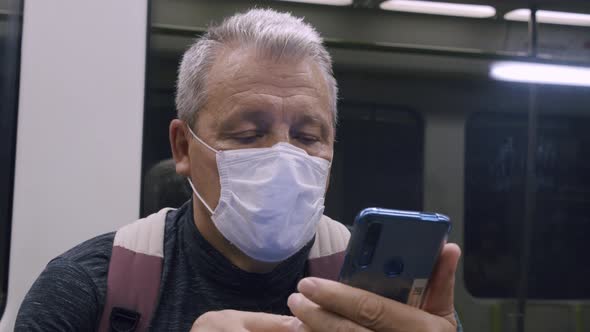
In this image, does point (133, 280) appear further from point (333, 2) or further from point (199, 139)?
point (333, 2)

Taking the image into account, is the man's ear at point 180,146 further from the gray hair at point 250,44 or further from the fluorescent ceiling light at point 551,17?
→ the fluorescent ceiling light at point 551,17

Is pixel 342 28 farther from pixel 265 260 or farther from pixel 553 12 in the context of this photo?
pixel 265 260

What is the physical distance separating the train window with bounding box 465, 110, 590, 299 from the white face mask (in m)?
1.38

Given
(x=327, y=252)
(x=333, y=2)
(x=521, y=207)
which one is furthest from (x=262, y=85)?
(x=521, y=207)

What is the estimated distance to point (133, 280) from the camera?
1.44 metres

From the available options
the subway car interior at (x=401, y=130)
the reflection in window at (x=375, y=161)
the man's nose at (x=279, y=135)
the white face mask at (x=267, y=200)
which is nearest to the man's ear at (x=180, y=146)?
the white face mask at (x=267, y=200)

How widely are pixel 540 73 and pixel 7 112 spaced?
2.06 metres

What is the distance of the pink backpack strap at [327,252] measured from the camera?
5.29 feet

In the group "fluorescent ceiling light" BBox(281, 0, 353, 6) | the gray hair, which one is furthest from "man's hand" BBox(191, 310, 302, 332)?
"fluorescent ceiling light" BBox(281, 0, 353, 6)

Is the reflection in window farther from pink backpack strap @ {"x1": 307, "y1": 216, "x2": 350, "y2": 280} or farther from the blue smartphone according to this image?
the blue smartphone

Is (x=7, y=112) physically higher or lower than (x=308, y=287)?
higher

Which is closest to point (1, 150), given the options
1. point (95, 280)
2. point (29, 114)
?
point (29, 114)

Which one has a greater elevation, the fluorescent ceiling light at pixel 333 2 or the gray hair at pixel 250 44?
the fluorescent ceiling light at pixel 333 2

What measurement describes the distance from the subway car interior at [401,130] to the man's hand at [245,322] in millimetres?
1022
